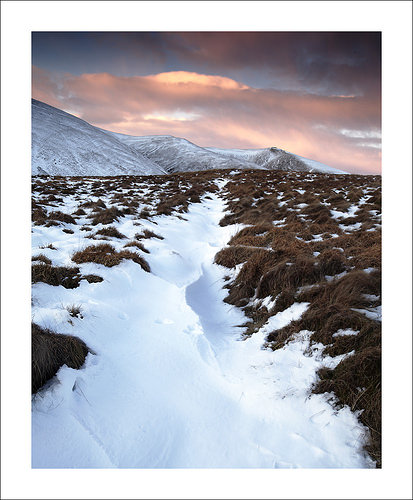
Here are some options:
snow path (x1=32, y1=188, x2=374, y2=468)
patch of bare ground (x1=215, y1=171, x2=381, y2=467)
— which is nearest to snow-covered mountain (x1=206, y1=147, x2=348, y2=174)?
patch of bare ground (x1=215, y1=171, x2=381, y2=467)

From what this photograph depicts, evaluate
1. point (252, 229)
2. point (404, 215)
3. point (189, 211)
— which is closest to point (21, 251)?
point (404, 215)

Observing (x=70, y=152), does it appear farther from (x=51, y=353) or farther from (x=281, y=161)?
(x=281, y=161)

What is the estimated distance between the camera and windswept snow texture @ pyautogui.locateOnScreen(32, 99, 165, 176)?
3550 centimetres

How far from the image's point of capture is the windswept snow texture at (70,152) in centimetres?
3550

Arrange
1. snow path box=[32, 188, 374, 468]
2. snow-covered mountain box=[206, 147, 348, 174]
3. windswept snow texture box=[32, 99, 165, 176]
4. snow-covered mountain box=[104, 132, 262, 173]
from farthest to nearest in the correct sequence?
1. snow-covered mountain box=[206, 147, 348, 174]
2. snow-covered mountain box=[104, 132, 262, 173]
3. windswept snow texture box=[32, 99, 165, 176]
4. snow path box=[32, 188, 374, 468]

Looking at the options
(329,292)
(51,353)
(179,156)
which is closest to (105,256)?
(51,353)

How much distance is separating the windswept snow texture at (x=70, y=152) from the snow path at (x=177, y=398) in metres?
35.2

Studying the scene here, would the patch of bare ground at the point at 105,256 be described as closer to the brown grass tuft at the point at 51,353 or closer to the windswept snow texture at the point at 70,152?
the brown grass tuft at the point at 51,353

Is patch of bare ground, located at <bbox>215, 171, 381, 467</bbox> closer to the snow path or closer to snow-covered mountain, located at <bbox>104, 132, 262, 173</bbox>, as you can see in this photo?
the snow path

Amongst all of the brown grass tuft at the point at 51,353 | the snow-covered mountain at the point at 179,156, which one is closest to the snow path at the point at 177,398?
the brown grass tuft at the point at 51,353

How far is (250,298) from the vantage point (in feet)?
15.5

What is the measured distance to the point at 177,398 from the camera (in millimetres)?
2672

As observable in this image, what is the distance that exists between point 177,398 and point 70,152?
4607 cm

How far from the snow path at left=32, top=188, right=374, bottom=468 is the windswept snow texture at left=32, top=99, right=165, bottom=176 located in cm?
3520
